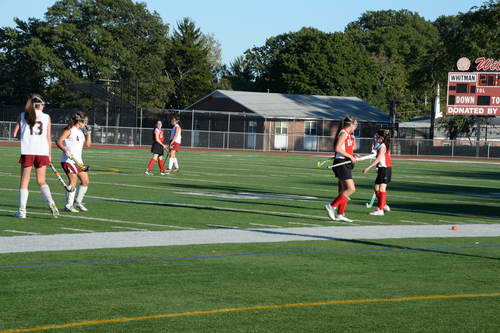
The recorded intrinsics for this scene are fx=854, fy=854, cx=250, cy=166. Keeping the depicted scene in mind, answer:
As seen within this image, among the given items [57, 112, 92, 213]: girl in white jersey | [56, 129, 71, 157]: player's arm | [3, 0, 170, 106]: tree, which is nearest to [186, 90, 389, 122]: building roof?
[3, 0, 170, 106]: tree

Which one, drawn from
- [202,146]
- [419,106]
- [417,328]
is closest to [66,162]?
[417,328]

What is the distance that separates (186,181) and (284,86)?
6555cm

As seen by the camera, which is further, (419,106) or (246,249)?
(419,106)

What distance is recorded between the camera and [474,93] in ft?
144

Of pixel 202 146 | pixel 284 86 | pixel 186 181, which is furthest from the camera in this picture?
pixel 284 86

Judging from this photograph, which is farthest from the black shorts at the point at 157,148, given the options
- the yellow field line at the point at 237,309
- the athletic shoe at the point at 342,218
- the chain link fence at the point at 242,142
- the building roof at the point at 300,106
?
the building roof at the point at 300,106

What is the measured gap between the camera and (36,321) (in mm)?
6387

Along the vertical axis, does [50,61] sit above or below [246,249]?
above

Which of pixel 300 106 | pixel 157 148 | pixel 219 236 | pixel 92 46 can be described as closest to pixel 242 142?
pixel 300 106

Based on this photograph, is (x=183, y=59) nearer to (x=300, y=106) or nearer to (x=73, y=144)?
(x=300, y=106)

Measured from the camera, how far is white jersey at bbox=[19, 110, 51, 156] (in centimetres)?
1221

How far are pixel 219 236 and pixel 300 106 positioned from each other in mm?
57766

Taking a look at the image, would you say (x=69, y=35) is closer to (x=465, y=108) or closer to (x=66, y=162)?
(x=465, y=108)

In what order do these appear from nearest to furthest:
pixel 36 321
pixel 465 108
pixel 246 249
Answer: pixel 36 321, pixel 246 249, pixel 465 108
